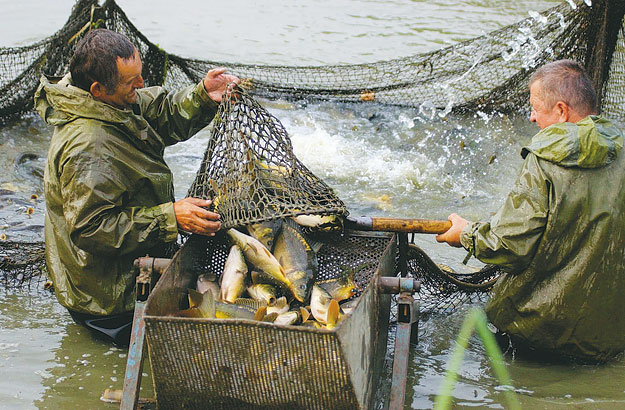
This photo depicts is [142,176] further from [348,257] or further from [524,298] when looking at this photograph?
[524,298]

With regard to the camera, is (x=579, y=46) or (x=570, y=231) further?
(x=579, y=46)

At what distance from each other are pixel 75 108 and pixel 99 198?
0.53 m

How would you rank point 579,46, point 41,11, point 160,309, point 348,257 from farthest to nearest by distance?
point 41,11 < point 579,46 < point 348,257 < point 160,309

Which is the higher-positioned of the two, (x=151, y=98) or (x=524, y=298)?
(x=151, y=98)

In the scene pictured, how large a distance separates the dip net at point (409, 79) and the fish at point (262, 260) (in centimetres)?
24

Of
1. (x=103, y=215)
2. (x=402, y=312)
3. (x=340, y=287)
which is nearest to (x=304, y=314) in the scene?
(x=340, y=287)

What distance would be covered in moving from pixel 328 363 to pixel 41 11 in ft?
40.2

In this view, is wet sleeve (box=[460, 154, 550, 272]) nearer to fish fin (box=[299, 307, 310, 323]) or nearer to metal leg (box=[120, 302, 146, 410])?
fish fin (box=[299, 307, 310, 323])

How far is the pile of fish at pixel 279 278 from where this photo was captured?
3.77 metres

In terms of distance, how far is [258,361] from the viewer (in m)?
2.99

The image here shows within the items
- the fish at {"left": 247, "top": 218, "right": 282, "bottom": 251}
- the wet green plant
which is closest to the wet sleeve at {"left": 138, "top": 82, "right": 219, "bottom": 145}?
the fish at {"left": 247, "top": 218, "right": 282, "bottom": 251}

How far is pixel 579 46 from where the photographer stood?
6.92 meters

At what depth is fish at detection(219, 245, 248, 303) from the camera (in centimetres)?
388

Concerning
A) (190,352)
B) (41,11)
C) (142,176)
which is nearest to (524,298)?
(190,352)
